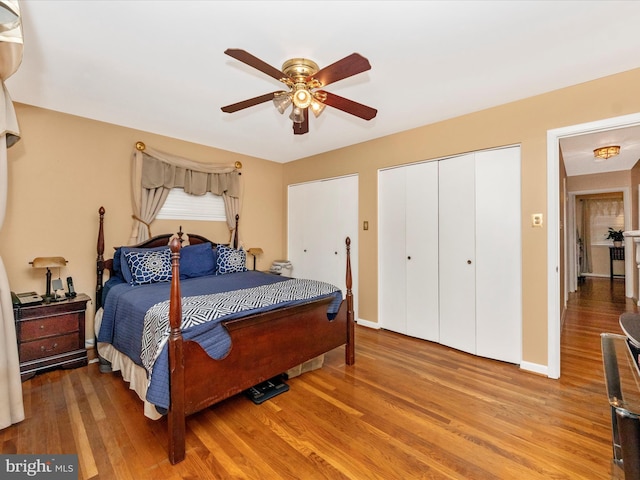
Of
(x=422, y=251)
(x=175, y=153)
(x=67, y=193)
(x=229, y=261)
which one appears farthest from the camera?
(x=175, y=153)

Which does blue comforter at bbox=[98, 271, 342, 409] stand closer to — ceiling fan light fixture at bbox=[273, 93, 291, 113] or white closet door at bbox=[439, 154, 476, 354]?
white closet door at bbox=[439, 154, 476, 354]

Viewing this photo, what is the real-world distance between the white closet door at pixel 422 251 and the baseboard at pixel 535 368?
83 centimetres

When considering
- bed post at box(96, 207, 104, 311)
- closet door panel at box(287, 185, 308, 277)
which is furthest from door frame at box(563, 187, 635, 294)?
bed post at box(96, 207, 104, 311)

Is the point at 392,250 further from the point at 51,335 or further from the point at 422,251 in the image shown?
the point at 51,335

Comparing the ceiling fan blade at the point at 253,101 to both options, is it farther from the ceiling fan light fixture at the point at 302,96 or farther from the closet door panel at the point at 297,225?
the closet door panel at the point at 297,225

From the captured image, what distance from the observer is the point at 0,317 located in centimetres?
187

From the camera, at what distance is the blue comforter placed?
65.2 inches

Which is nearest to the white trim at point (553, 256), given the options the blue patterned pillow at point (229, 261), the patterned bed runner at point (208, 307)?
the patterned bed runner at point (208, 307)

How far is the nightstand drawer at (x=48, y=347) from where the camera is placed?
254 centimetres

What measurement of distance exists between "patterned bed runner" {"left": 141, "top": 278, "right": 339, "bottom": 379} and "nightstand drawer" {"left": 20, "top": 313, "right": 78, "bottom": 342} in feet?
4.29

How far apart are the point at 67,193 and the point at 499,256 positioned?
4.43 meters

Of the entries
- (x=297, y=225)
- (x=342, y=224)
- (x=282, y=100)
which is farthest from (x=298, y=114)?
(x=297, y=225)

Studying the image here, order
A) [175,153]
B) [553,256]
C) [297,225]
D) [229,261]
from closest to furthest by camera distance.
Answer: [553,256] → [229,261] → [175,153] → [297,225]

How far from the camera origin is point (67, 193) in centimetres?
311
